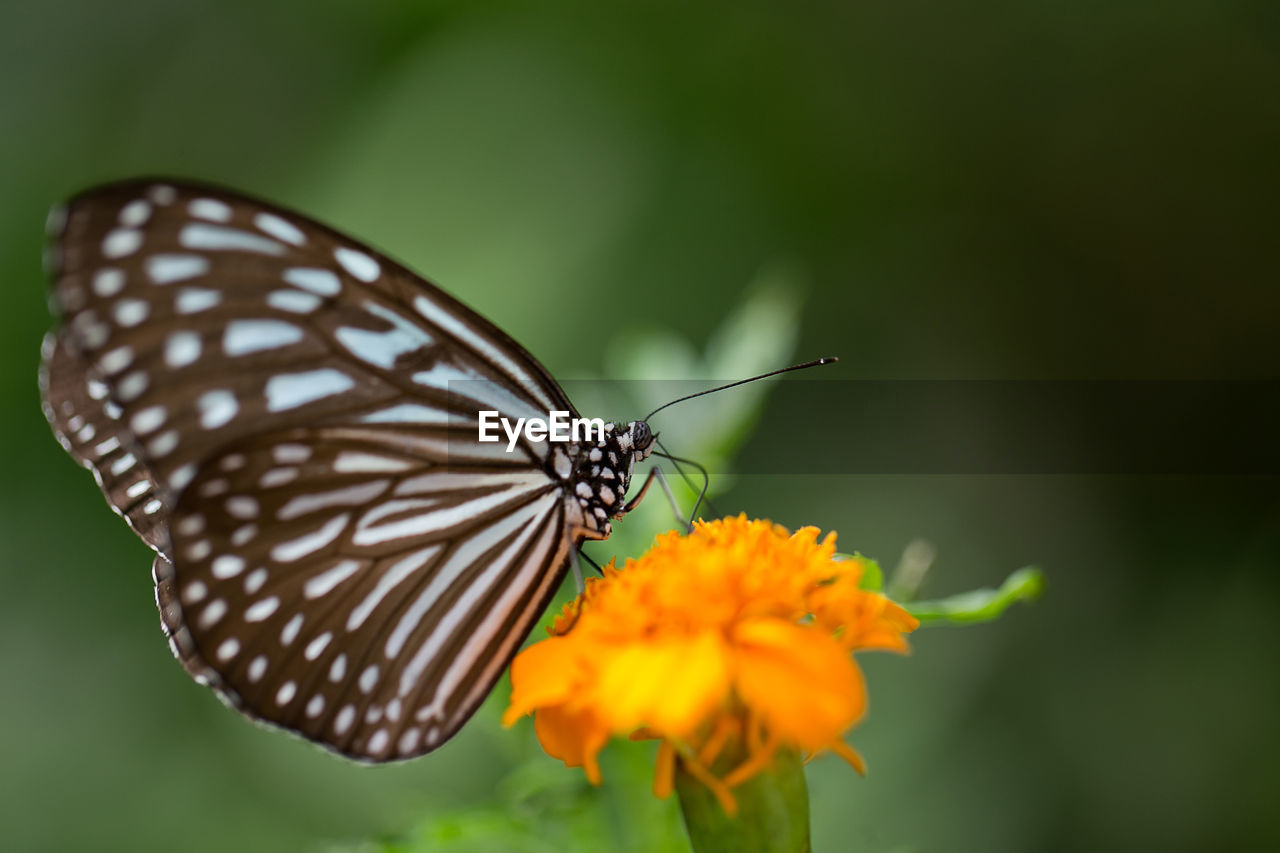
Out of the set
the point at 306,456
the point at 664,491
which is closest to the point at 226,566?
the point at 306,456

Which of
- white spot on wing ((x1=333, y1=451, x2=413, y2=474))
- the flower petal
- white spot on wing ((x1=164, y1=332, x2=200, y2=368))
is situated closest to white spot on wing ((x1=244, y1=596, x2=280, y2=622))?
white spot on wing ((x1=333, y1=451, x2=413, y2=474))

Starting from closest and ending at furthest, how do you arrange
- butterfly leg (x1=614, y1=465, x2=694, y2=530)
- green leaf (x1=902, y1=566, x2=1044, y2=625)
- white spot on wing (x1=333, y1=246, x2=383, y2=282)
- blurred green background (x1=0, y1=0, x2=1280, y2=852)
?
green leaf (x1=902, y1=566, x2=1044, y2=625)
white spot on wing (x1=333, y1=246, x2=383, y2=282)
butterfly leg (x1=614, y1=465, x2=694, y2=530)
blurred green background (x1=0, y1=0, x2=1280, y2=852)

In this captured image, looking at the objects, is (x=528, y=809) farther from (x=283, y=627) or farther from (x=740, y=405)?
(x=740, y=405)

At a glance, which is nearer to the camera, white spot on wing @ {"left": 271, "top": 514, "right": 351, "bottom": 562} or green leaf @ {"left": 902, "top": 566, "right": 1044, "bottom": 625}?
green leaf @ {"left": 902, "top": 566, "right": 1044, "bottom": 625}

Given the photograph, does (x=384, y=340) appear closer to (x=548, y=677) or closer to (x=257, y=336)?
(x=257, y=336)

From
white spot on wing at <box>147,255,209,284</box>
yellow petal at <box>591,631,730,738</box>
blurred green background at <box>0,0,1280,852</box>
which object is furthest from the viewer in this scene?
blurred green background at <box>0,0,1280,852</box>

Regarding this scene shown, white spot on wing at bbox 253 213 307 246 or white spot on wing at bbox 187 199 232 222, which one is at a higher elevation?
white spot on wing at bbox 253 213 307 246

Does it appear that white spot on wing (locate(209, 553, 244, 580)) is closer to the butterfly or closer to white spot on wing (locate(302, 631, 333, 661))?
the butterfly

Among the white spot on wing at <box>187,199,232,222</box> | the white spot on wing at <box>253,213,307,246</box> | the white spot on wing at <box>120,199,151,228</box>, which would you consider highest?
the white spot on wing at <box>253,213,307,246</box>

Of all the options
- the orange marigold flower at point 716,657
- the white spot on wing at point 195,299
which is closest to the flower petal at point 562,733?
the orange marigold flower at point 716,657

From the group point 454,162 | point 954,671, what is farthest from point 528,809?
point 454,162
